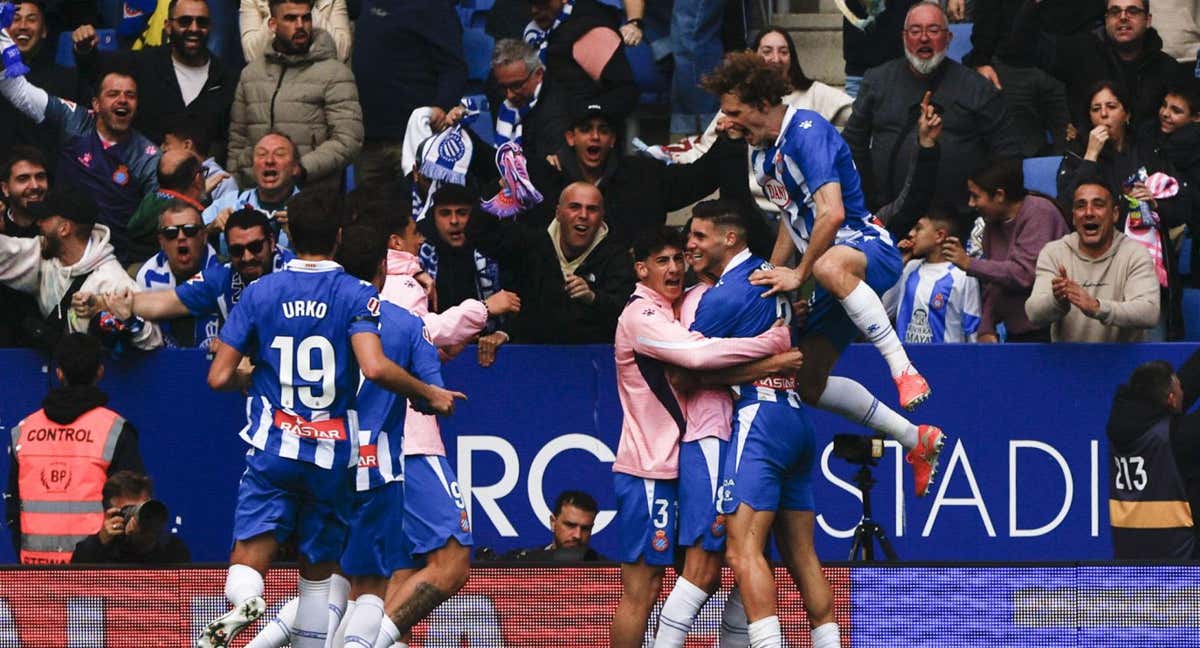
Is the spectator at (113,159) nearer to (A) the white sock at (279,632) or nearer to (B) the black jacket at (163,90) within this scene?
(B) the black jacket at (163,90)

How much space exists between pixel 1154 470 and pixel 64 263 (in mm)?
5921

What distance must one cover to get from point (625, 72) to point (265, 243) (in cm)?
293

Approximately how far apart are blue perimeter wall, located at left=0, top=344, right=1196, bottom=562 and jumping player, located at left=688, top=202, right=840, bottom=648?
7.38 ft

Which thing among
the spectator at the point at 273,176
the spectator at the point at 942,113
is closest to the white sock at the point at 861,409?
the spectator at the point at 942,113

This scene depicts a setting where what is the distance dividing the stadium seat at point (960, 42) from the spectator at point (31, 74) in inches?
219

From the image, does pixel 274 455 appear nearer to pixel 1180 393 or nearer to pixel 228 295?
pixel 228 295

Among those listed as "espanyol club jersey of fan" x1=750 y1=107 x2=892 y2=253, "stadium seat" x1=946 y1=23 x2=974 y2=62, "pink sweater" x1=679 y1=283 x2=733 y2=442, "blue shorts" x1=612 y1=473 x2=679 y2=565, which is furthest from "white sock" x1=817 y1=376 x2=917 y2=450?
"stadium seat" x1=946 y1=23 x2=974 y2=62

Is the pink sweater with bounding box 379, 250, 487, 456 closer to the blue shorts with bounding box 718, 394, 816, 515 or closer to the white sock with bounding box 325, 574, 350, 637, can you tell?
the white sock with bounding box 325, 574, 350, 637

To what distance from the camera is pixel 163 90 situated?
14.5 metres

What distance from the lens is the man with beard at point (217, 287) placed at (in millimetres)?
12031

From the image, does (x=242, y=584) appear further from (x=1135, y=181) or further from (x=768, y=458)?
(x=1135, y=181)

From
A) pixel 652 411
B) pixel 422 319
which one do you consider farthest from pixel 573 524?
pixel 422 319

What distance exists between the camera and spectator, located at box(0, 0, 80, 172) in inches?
570

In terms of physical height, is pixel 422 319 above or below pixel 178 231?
below
